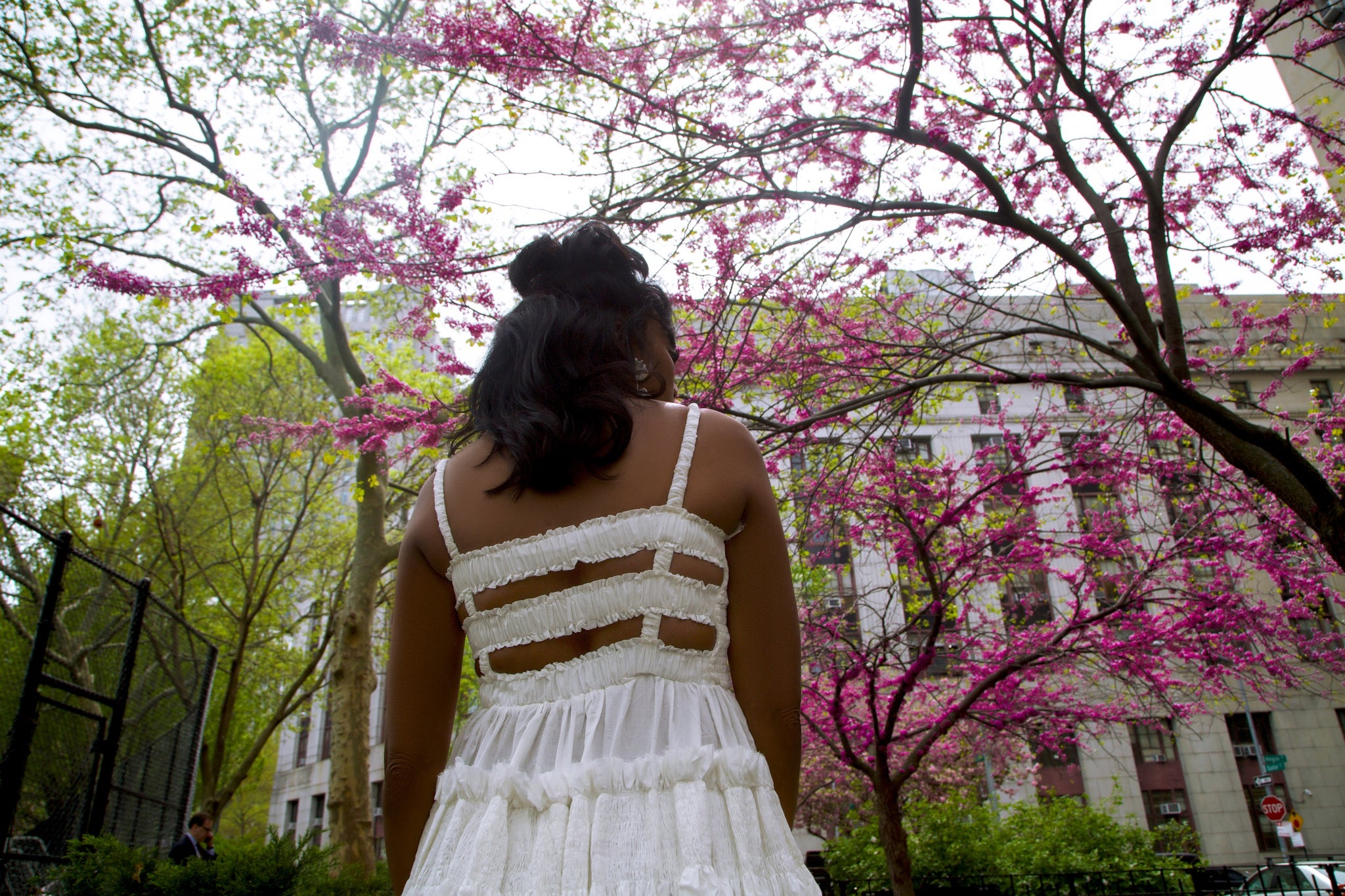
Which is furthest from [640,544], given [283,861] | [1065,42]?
[1065,42]

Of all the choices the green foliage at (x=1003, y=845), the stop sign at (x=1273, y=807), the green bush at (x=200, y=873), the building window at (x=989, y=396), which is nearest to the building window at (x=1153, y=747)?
the stop sign at (x=1273, y=807)

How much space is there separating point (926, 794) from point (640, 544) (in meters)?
18.6

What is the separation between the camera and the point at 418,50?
568 cm

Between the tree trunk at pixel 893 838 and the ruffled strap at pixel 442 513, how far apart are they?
7389 mm

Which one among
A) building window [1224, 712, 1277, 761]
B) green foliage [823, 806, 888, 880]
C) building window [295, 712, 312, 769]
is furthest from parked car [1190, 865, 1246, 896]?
building window [295, 712, 312, 769]

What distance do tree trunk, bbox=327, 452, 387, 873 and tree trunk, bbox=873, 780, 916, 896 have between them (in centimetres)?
541

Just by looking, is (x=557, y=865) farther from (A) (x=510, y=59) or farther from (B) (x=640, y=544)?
(A) (x=510, y=59)

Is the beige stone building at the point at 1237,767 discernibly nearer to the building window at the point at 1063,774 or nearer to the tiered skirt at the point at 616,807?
the building window at the point at 1063,774

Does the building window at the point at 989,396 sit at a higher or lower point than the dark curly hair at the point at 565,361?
higher

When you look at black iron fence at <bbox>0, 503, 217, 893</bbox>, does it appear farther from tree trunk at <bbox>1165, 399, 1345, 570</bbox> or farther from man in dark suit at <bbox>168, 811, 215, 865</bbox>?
tree trunk at <bbox>1165, 399, 1345, 570</bbox>

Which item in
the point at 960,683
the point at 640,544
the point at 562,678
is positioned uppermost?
the point at 960,683

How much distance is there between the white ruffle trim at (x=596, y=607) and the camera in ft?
4.18

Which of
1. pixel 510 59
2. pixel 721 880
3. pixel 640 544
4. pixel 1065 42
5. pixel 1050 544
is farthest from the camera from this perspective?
pixel 1050 544

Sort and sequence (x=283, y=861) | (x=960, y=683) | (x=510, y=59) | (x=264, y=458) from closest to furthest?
(x=283, y=861) < (x=510, y=59) < (x=960, y=683) < (x=264, y=458)
